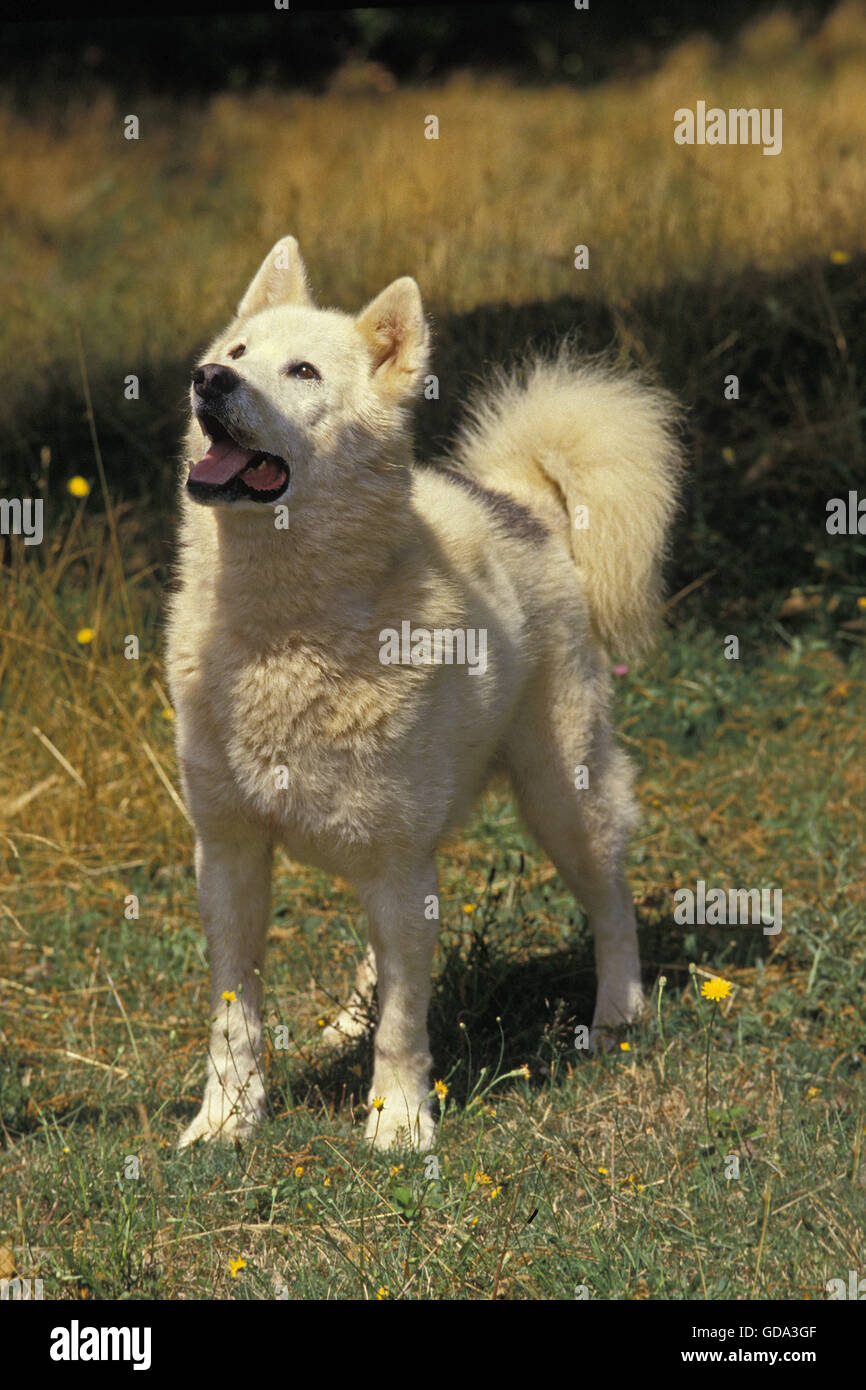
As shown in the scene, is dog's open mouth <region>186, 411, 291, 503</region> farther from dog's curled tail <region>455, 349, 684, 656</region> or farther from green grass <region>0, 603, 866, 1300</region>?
green grass <region>0, 603, 866, 1300</region>

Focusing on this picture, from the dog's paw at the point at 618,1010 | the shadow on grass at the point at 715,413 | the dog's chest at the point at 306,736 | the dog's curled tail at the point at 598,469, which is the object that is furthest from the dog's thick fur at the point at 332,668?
the shadow on grass at the point at 715,413

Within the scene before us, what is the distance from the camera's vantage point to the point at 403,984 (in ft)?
12.5

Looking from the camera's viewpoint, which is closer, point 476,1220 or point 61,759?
point 476,1220

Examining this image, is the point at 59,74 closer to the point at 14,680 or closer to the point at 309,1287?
the point at 14,680

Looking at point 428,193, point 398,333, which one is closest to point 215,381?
point 398,333

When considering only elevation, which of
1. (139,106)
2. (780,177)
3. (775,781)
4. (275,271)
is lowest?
(775,781)

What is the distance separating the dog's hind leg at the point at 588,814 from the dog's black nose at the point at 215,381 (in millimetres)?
1456

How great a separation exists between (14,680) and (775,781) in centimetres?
308

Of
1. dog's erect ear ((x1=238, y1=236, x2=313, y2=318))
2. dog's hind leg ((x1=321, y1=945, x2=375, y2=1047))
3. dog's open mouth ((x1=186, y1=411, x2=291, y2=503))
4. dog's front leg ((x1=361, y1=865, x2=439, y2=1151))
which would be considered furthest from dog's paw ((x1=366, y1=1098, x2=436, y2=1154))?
dog's erect ear ((x1=238, y1=236, x2=313, y2=318))

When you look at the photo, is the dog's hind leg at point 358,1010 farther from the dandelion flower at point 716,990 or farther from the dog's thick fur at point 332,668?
the dandelion flower at point 716,990

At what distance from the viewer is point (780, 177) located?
30.2ft

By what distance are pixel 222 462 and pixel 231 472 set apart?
0.11ft

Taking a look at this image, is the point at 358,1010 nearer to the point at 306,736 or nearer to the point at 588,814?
the point at 588,814

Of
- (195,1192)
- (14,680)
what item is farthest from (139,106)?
(195,1192)
